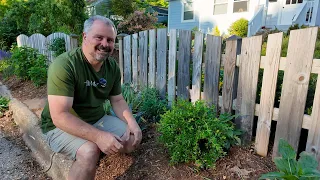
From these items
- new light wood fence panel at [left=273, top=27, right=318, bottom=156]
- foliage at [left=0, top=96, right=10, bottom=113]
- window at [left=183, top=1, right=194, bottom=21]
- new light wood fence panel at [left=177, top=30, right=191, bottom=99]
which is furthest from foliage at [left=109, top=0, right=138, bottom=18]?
new light wood fence panel at [left=273, top=27, right=318, bottom=156]

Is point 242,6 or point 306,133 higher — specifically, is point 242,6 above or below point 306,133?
above

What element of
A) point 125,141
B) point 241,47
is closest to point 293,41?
point 241,47

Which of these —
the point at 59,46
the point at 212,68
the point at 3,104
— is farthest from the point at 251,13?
the point at 3,104

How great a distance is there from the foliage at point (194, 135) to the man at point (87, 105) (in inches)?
12.7

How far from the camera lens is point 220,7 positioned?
43.0 ft

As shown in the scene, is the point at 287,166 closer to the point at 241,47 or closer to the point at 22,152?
the point at 241,47

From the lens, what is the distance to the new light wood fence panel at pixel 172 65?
10.4 ft

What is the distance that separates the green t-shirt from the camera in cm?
180

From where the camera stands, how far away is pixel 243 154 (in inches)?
89.0

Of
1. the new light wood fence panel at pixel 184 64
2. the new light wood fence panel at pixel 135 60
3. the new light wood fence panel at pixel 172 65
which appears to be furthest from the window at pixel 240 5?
the new light wood fence panel at pixel 184 64

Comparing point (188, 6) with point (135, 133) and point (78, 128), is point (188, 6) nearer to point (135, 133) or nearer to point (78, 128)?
point (135, 133)

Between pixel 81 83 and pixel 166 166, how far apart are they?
3.44 ft

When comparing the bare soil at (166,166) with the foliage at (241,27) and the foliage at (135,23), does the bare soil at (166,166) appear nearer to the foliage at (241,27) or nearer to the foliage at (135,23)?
the foliage at (135,23)

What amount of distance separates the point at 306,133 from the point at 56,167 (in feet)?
8.17
